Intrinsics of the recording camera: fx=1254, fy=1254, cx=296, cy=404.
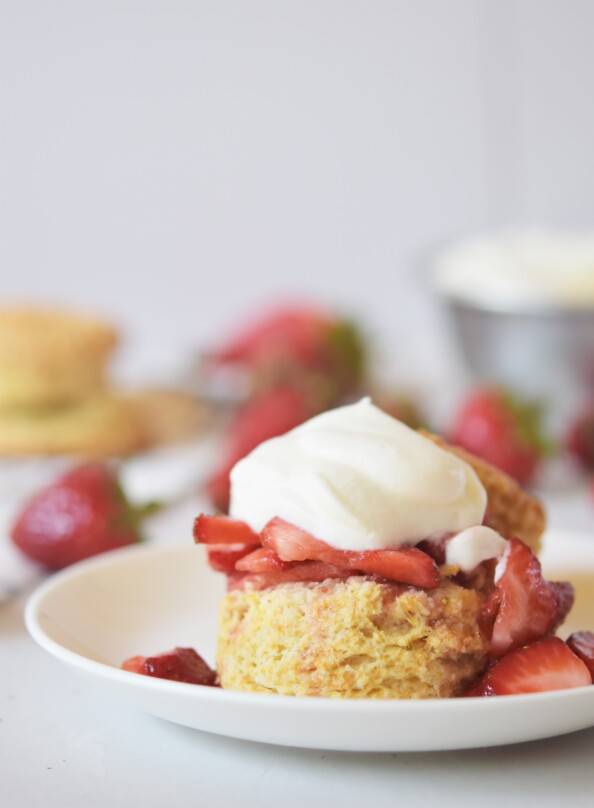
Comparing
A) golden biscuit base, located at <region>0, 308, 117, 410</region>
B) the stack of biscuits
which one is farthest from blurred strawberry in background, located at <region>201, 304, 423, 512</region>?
golden biscuit base, located at <region>0, 308, 117, 410</region>

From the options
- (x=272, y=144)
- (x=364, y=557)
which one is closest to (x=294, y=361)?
(x=364, y=557)

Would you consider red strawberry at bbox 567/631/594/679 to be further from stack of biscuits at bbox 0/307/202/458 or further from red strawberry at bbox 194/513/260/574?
stack of biscuits at bbox 0/307/202/458

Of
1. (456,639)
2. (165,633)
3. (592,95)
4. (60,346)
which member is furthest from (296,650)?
(592,95)

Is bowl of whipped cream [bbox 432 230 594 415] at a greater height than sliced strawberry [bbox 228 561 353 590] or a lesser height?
lesser

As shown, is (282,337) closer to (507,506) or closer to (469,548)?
(507,506)

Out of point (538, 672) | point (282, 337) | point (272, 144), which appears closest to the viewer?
point (538, 672)
